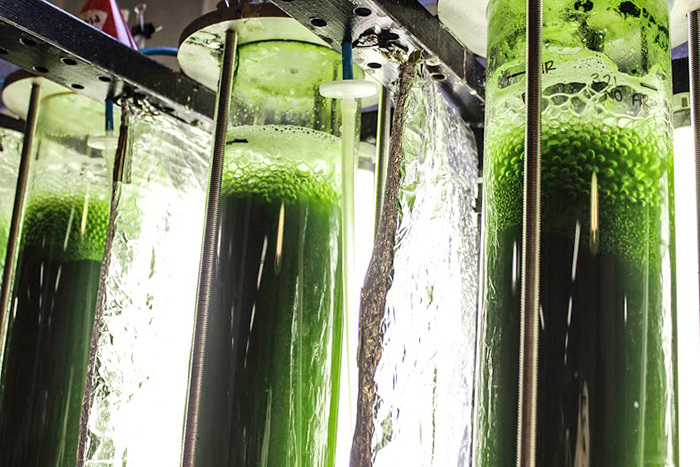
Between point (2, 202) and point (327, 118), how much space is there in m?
0.54

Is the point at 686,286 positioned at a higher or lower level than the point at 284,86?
lower

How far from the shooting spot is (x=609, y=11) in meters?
0.70

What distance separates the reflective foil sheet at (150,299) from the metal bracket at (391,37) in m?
0.29

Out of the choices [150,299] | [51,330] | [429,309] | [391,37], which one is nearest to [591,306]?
[429,309]

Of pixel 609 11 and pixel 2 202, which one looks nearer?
pixel 609 11

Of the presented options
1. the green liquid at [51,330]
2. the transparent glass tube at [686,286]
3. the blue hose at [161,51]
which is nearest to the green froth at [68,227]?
the green liquid at [51,330]

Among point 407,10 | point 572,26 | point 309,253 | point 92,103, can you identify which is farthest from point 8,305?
point 572,26

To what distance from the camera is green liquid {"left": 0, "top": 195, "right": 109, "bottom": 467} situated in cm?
99

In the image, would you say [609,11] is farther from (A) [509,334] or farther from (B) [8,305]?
(B) [8,305]

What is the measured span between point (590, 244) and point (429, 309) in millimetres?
193

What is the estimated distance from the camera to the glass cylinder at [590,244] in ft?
2.08

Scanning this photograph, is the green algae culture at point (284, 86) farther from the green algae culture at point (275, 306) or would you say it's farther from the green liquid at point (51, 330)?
the green liquid at point (51, 330)

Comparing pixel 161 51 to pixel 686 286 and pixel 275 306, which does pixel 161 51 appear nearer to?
pixel 275 306

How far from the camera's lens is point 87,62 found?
90cm
